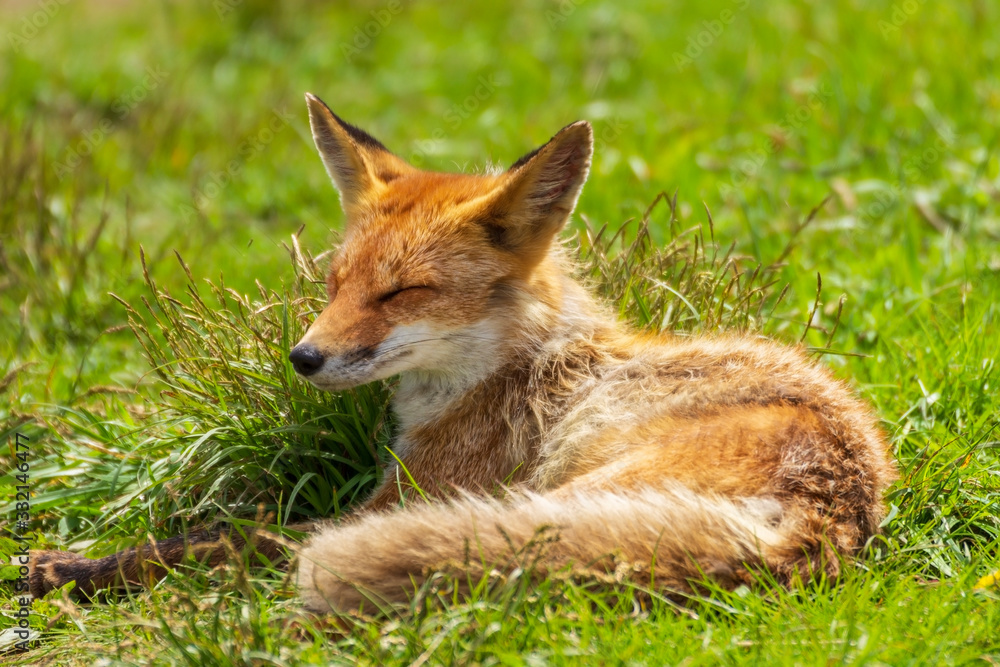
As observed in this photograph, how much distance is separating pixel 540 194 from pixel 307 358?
50.2 inches

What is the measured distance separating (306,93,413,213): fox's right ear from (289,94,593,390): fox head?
0.03 metres

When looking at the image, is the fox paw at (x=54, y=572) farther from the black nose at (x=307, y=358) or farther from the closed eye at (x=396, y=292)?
the closed eye at (x=396, y=292)

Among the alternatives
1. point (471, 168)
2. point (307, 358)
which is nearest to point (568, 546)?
point (307, 358)

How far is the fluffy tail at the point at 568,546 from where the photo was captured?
3055 millimetres

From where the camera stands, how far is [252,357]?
15.4ft

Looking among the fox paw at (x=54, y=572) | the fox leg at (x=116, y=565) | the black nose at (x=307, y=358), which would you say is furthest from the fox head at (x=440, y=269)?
the fox paw at (x=54, y=572)

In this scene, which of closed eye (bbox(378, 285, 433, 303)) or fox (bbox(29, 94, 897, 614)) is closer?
fox (bbox(29, 94, 897, 614))

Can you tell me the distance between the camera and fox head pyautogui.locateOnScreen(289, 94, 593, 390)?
3826mm

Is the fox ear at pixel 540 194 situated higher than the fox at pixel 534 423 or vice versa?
the fox ear at pixel 540 194

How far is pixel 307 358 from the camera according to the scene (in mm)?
3682

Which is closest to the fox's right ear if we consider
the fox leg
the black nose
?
the black nose

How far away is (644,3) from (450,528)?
10429mm

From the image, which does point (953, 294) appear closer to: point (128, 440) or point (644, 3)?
point (128, 440)

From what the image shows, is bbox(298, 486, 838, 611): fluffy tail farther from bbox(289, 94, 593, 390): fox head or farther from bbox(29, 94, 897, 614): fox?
bbox(289, 94, 593, 390): fox head
